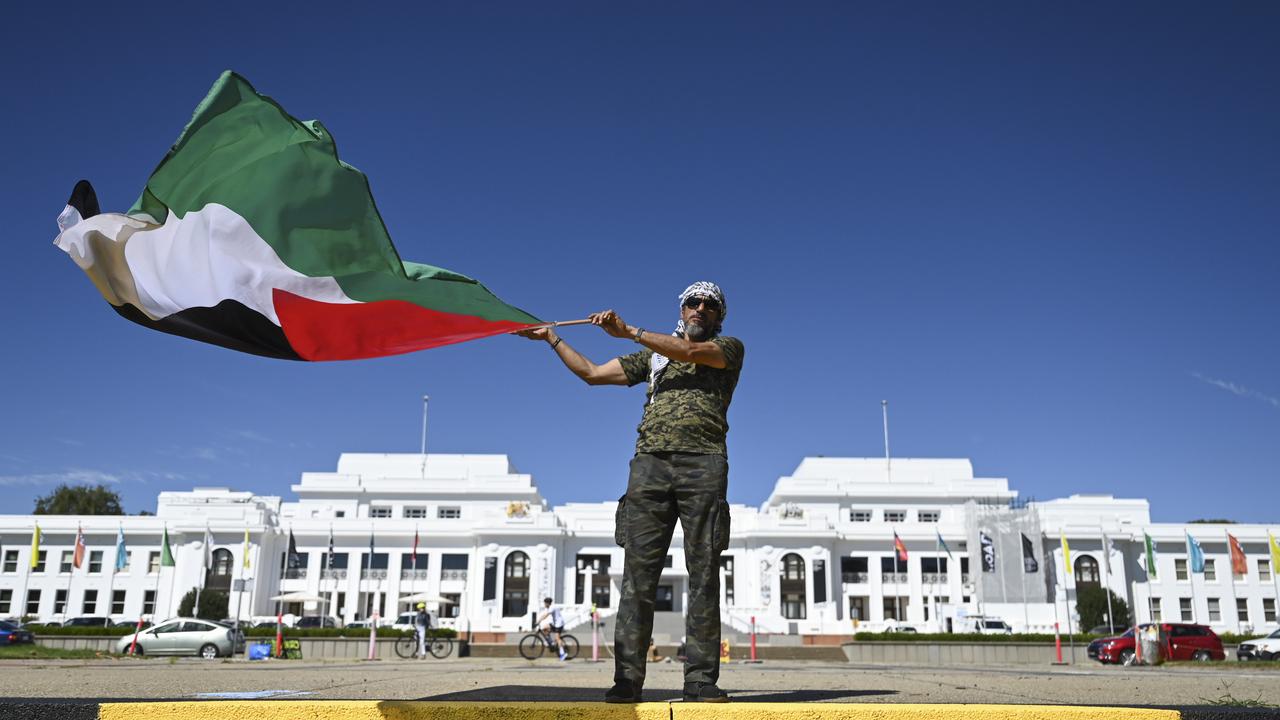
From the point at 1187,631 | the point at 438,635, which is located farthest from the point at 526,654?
the point at 1187,631

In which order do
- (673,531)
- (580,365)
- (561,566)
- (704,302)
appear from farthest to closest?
(561,566), (580,365), (704,302), (673,531)

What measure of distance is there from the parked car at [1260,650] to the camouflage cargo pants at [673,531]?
30514 millimetres

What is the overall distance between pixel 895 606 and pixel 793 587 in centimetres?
647

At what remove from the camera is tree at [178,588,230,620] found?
4988 cm

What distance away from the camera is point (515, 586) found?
2112 inches

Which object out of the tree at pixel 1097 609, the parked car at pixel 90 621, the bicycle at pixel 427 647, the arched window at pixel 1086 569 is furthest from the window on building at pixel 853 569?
the parked car at pixel 90 621

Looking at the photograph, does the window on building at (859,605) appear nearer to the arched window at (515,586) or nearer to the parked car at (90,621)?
the arched window at (515,586)

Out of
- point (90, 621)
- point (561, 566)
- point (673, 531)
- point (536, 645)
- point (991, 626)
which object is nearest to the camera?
point (673, 531)

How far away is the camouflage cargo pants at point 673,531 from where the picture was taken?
3863mm

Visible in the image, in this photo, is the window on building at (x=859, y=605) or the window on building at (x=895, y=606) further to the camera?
the window on building at (x=895, y=606)

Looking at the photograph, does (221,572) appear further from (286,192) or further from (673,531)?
(673,531)

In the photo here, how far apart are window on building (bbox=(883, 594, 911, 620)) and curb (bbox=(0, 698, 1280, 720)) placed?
183 ft

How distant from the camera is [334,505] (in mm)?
63688

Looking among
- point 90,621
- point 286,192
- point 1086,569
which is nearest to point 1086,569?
point 1086,569
